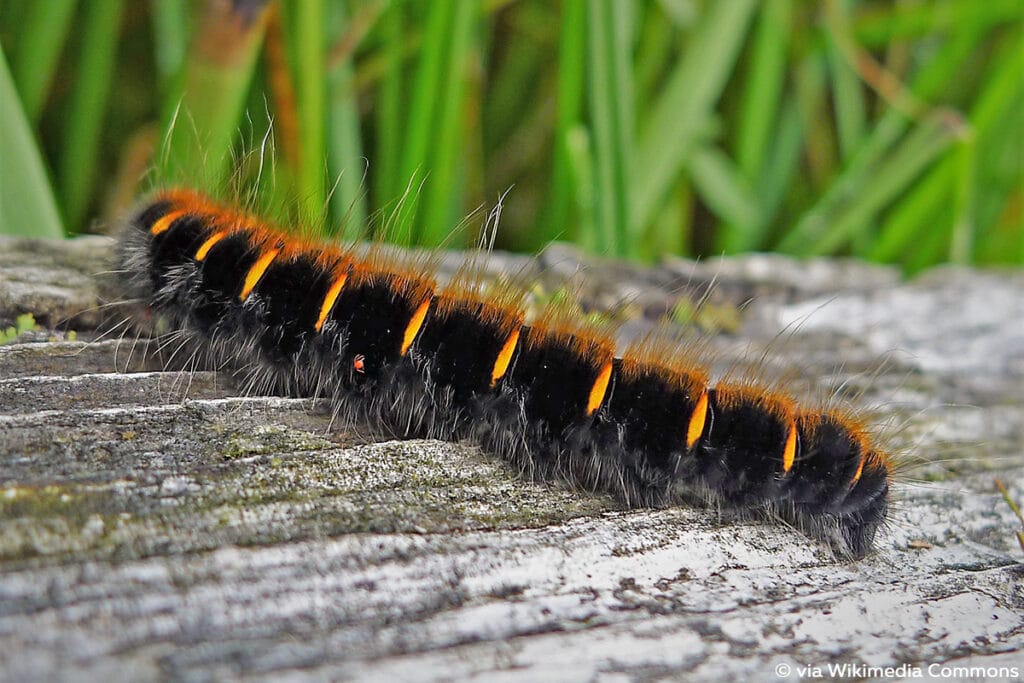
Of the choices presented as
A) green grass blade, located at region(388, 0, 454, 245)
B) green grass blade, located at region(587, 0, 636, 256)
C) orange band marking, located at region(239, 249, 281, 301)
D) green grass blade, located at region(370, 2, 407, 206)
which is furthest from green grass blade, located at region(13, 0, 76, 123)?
green grass blade, located at region(587, 0, 636, 256)

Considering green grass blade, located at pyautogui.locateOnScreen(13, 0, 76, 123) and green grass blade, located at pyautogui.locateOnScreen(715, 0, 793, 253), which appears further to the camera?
green grass blade, located at pyautogui.locateOnScreen(715, 0, 793, 253)

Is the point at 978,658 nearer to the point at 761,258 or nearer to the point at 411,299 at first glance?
the point at 411,299

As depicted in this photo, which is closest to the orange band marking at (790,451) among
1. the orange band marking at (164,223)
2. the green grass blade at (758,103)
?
the orange band marking at (164,223)

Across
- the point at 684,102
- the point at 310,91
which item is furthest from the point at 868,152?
the point at 310,91

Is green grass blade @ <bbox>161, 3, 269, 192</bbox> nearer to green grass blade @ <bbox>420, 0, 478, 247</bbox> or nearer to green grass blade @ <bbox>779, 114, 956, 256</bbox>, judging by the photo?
green grass blade @ <bbox>420, 0, 478, 247</bbox>

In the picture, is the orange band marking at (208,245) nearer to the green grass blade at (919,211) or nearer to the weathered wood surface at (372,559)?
the weathered wood surface at (372,559)

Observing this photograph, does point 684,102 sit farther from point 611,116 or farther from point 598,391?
point 598,391
